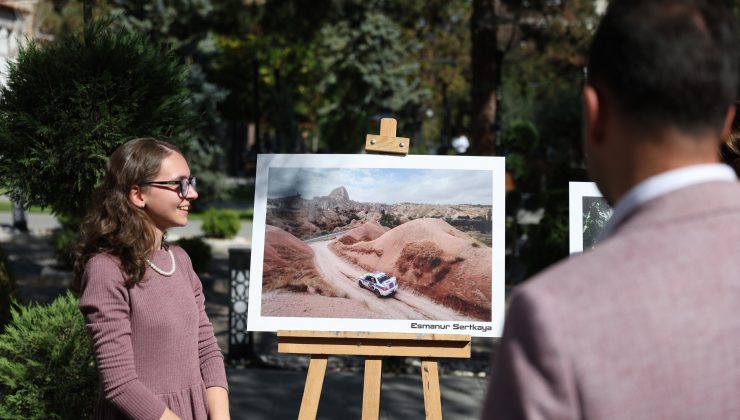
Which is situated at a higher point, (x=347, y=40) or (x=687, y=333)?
(x=347, y=40)

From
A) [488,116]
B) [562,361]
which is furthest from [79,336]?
[488,116]

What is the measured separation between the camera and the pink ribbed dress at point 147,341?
9.38 ft

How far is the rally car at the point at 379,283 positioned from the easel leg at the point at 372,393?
322 millimetres

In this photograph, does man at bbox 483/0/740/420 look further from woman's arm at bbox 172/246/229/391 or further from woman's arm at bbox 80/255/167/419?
woman's arm at bbox 172/246/229/391

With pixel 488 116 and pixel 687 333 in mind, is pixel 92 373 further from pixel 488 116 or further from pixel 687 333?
pixel 488 116

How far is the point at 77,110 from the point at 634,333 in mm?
4505

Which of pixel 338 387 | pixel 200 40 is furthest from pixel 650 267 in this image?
pixel 200 40

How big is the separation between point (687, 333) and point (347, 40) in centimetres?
2903

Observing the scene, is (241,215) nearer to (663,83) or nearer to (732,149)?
(732,149)

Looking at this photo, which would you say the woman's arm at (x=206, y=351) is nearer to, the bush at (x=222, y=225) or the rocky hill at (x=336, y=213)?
the rocky hill at (x=336, y=213)

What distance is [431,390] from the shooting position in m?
4.26

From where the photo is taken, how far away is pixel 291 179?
14.7 feet

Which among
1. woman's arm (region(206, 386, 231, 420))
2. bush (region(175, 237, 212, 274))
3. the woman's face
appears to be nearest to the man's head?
the woman's face

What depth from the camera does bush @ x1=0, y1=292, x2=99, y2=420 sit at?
4.48 m
